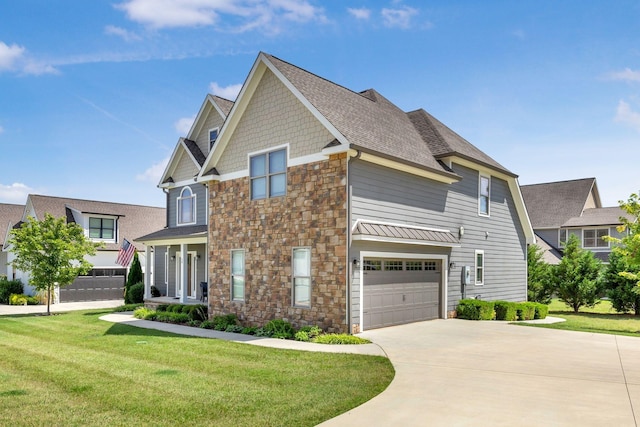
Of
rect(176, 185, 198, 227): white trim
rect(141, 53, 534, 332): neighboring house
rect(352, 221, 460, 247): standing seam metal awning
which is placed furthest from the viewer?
rect(176, 185, 198, 227): white trim

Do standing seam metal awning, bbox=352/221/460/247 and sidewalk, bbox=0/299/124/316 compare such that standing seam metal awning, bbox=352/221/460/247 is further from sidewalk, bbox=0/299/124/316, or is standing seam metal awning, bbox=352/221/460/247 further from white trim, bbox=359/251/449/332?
sidewalk, bbox=0/299/124/316

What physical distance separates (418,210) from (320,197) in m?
3.80

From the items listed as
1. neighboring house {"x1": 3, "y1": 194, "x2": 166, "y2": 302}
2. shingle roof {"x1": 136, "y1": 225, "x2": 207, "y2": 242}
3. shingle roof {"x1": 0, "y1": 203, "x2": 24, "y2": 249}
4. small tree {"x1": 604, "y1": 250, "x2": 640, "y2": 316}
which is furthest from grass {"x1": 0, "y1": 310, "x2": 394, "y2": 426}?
shingle roof {"x1": 0, "y1": 203, "x2": 24, "y2": 249}

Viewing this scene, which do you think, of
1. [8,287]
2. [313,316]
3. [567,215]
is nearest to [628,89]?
[313,316]

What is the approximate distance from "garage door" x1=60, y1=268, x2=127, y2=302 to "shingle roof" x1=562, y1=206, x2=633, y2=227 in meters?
31.9

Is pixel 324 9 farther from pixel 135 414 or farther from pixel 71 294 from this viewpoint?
pixel 71 294

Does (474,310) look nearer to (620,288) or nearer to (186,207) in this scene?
(620,288)

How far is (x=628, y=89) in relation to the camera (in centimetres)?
1583

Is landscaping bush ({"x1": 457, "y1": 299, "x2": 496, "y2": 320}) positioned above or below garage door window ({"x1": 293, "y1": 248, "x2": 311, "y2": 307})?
below

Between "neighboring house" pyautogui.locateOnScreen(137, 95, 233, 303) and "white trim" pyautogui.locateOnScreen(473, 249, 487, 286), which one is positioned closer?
"white trim" pyautogui.locateOnScreen(473, 249, 487, 286)

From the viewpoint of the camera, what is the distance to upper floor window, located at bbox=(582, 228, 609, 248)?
3484 centimetres

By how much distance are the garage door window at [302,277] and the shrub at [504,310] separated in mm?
7937

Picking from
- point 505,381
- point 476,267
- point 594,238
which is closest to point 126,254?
point 476,267

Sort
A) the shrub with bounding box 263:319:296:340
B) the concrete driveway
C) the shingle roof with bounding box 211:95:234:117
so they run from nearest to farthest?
the concrete driveway < the shrub with bounding box 263:319:296:340 < the shingle roof with bounding box 211:95:234:117
